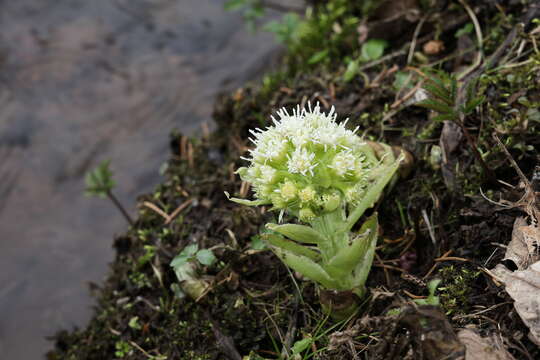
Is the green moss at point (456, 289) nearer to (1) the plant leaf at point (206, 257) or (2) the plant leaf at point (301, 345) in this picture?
(2) the plant leaf at point (301, 345)

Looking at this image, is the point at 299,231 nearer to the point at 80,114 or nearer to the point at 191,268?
the point at 191,268

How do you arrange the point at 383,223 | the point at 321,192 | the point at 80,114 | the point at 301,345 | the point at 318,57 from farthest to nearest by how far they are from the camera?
the point at 80,114 < the point at 318,57 < the point at 383,223 < the point at 301,345 < the point at 321,192

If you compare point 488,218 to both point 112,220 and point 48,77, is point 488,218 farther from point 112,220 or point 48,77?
point 48,77

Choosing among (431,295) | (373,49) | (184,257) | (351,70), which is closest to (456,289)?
(431,295)

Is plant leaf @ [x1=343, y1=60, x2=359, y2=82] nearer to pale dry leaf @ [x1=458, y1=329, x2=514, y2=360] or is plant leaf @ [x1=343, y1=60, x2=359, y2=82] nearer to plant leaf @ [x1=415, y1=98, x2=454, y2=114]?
plant leaf @ [x1=415, y1=98, x2=454, y2=114]

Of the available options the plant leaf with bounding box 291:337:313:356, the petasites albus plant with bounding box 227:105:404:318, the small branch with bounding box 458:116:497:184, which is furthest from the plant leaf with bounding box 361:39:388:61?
the plant leaf with bounding box 291:337:313:356

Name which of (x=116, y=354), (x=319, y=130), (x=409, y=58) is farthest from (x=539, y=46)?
(x=116, y=354)
